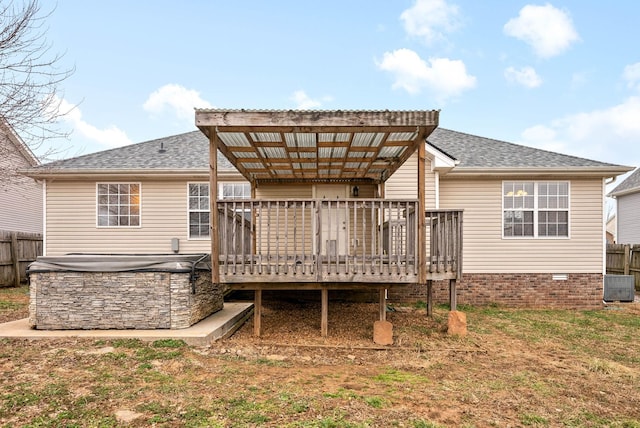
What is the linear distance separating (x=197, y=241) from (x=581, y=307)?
974cm

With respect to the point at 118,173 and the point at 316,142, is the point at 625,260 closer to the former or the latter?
the point at 316,142

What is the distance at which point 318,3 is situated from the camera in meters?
14.8

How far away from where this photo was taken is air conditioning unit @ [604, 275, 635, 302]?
10039mm

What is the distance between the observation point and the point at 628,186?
50.8 feet

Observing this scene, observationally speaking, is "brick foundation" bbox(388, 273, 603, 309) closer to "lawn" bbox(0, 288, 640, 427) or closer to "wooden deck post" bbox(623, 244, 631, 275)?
"lawn" bbox(0, 288, 640, 427)

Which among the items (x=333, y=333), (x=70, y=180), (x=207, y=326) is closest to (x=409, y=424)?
(x=333, y=333)

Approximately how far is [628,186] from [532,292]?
10.1 m

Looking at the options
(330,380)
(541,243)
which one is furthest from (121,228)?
(541,243)

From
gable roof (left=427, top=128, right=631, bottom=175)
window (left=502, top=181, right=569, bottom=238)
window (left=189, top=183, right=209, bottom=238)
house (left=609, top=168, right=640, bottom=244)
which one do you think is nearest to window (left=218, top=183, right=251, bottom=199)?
window (left=189, top=183, right=209, bottom=238)

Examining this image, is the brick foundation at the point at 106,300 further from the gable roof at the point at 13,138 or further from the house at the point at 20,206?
the house at the point at 20,206

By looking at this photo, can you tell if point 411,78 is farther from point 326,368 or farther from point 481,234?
point 326,368

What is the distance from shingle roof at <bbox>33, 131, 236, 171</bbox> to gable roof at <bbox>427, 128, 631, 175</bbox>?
5923 mm

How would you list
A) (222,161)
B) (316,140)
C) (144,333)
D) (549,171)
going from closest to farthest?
(144,333)
(316,140)
(549,171)
(222,161)

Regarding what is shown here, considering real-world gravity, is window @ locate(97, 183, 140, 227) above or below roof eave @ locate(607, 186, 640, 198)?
below
